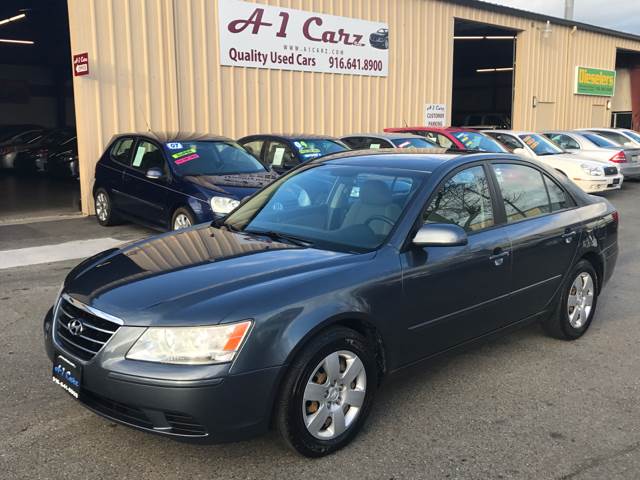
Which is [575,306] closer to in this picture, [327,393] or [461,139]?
[327,393]

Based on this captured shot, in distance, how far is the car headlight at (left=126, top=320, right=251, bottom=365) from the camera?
2.74 metres

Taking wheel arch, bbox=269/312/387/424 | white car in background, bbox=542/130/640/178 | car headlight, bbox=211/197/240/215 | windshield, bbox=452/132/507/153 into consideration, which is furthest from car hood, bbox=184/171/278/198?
white car in background, bbox=542/130/640/178

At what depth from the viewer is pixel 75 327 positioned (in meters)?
3.06

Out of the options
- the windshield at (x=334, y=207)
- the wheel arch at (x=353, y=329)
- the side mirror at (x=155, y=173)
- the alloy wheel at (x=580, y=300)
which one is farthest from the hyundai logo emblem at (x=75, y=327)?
the side mirror at (x=155, y=173)

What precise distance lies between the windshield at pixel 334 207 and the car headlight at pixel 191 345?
96cm

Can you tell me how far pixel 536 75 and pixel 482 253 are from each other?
765 inches

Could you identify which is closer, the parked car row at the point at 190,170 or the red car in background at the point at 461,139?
the parked car row at the point at 190,170

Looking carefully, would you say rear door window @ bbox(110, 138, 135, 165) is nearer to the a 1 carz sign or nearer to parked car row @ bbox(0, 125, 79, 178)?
the a 1 carz sign

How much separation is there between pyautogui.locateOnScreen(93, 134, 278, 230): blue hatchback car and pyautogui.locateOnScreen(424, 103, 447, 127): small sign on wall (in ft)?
31.6

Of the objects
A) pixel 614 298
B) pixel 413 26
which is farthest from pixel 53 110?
pixel 614 298

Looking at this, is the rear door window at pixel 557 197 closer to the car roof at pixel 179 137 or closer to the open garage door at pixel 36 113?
the car roof at pixel 179 137

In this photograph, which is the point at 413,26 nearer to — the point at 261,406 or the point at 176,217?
the point at 176,217

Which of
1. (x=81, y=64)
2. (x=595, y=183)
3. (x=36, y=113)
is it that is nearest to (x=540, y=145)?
(x=595, y=183)

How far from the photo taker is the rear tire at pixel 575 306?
475 centimetres
